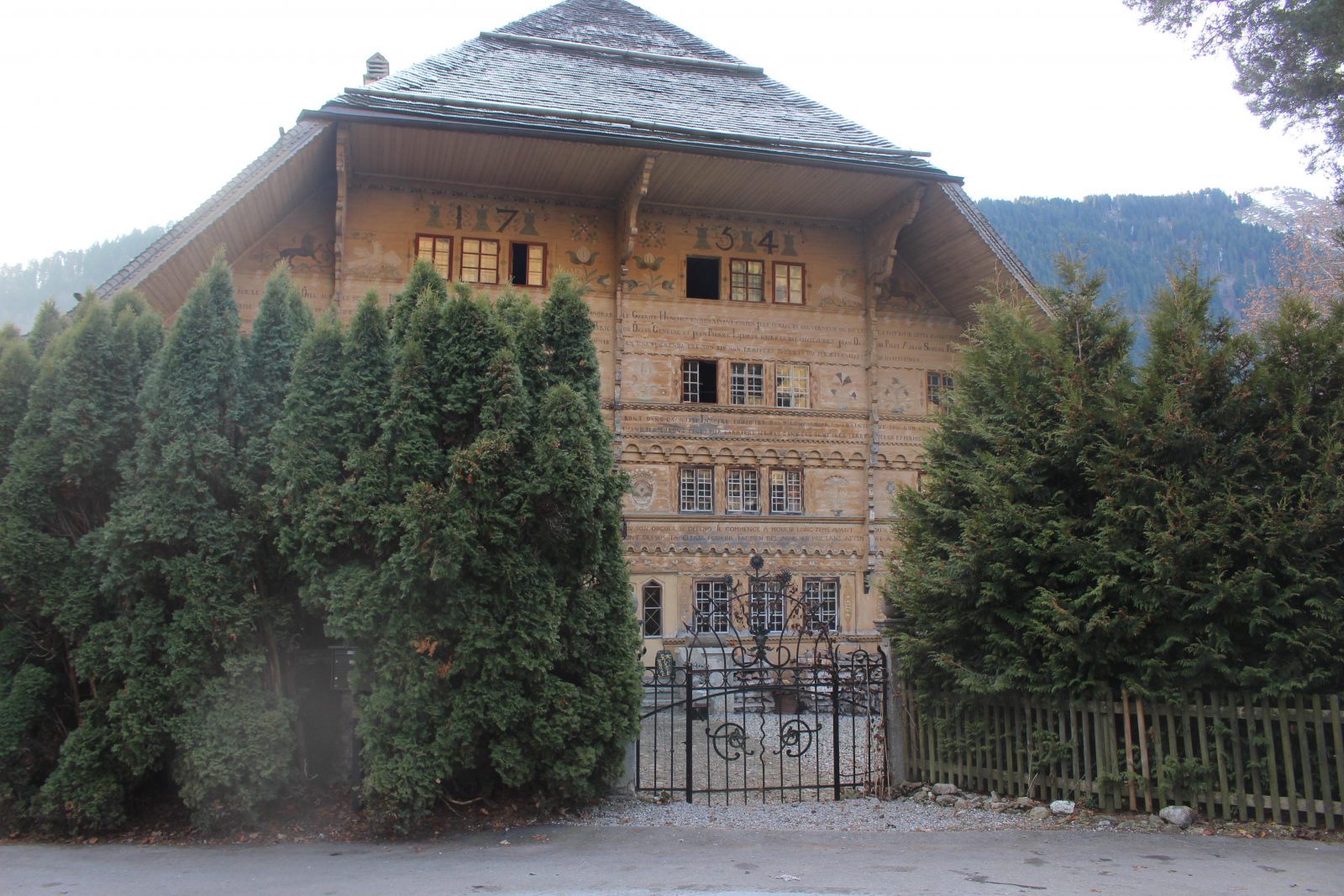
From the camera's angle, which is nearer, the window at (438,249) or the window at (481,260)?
the window at (438,249)

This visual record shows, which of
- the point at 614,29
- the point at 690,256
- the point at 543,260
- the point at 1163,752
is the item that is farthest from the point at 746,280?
the point at 1163,752

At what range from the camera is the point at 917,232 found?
67.3 feet

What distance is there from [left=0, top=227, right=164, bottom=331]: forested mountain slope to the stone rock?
96.6 m

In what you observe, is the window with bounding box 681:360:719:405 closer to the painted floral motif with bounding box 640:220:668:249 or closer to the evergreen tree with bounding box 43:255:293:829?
the painted floral motif with bounding box 640:220:668:249

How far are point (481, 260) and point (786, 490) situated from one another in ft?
24.7

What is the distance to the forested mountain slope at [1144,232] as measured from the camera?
8450 centimetres

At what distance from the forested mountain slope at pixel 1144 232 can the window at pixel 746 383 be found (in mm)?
57464

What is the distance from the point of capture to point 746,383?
20469 mm

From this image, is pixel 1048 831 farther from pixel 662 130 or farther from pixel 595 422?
pixel 662 130

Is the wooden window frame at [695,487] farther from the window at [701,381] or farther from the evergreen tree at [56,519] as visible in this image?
the evergreen tree at [56,519]

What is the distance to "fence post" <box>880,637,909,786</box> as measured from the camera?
9.70m

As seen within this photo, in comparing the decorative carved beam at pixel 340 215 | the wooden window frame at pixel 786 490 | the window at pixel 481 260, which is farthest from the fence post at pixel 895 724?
the window at pixel 481 260

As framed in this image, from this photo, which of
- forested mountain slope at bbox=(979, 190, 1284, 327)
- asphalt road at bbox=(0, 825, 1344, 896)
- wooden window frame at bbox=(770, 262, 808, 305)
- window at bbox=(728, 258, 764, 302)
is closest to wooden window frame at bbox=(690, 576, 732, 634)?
window at bbox=(728, 258, 764, 302)

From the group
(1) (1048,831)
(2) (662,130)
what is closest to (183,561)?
(1) (1048,831)
